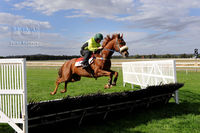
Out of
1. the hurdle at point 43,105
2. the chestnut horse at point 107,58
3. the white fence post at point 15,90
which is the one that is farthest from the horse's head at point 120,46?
the white fence post at point 15,90

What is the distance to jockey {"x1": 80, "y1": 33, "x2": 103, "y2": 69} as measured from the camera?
17.0ft

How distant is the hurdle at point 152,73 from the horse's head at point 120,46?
2436 mm

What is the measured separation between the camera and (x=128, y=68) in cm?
1148

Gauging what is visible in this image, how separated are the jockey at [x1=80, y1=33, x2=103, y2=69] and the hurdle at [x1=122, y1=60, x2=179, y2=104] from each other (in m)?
2.78

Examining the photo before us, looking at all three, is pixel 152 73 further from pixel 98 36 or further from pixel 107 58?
pixel 98 36

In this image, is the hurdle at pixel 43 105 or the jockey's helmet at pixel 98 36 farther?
the jockey's helmet at pixel 98 36

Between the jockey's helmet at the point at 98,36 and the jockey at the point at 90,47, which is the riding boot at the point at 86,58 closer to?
the jockey at the point at 90,47

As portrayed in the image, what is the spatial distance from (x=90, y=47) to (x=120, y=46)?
0.88 metres

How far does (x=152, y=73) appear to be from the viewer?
8531 millimetres

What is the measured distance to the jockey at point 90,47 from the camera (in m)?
5.18

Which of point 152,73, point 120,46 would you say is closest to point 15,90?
point 120,46

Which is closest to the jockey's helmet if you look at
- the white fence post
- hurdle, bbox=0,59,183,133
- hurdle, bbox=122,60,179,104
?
hurdle, bbox=0,59,183,133

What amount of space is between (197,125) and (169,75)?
2.88m

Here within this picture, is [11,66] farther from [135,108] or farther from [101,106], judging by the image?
[135,108]
